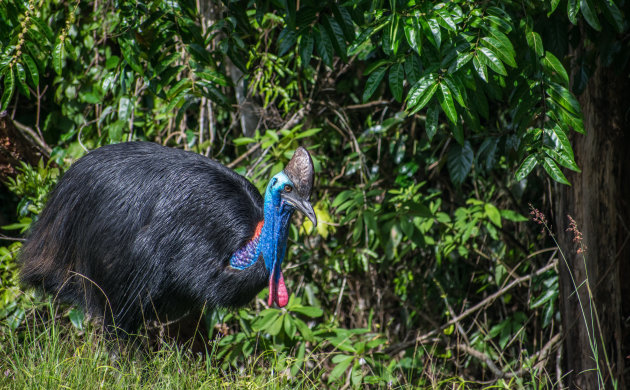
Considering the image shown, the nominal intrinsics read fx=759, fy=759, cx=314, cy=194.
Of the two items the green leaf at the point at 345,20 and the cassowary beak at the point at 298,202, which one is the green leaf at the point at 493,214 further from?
the green leaf at the point at 345,20

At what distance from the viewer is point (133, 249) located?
3.03 metres

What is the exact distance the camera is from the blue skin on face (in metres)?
2.99

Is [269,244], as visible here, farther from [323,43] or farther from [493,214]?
[493,214]

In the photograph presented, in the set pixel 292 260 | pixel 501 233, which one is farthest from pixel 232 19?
pixel 501 233

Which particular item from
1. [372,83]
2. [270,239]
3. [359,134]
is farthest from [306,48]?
[359,134]

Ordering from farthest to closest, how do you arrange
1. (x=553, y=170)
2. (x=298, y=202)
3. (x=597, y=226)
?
(x=597, y=226) → (x=298, y=202) → (x=553, y=170)

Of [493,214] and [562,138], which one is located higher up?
[562,138]

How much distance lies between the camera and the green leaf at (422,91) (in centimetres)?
233

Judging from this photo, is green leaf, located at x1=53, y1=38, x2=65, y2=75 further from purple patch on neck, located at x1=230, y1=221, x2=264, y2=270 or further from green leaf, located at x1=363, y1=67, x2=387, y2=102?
green leaf, located at x1=363, y1=67, x2=387, y2=102

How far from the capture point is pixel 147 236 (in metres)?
3.03

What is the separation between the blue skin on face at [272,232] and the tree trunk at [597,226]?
132 centimetres

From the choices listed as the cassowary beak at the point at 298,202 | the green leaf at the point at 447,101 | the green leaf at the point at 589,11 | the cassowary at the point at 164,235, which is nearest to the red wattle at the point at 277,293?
the cassowary at the point at 164,235

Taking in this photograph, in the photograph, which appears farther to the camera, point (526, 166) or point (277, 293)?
point (277, 293)

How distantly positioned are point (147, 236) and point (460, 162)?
1.55m
